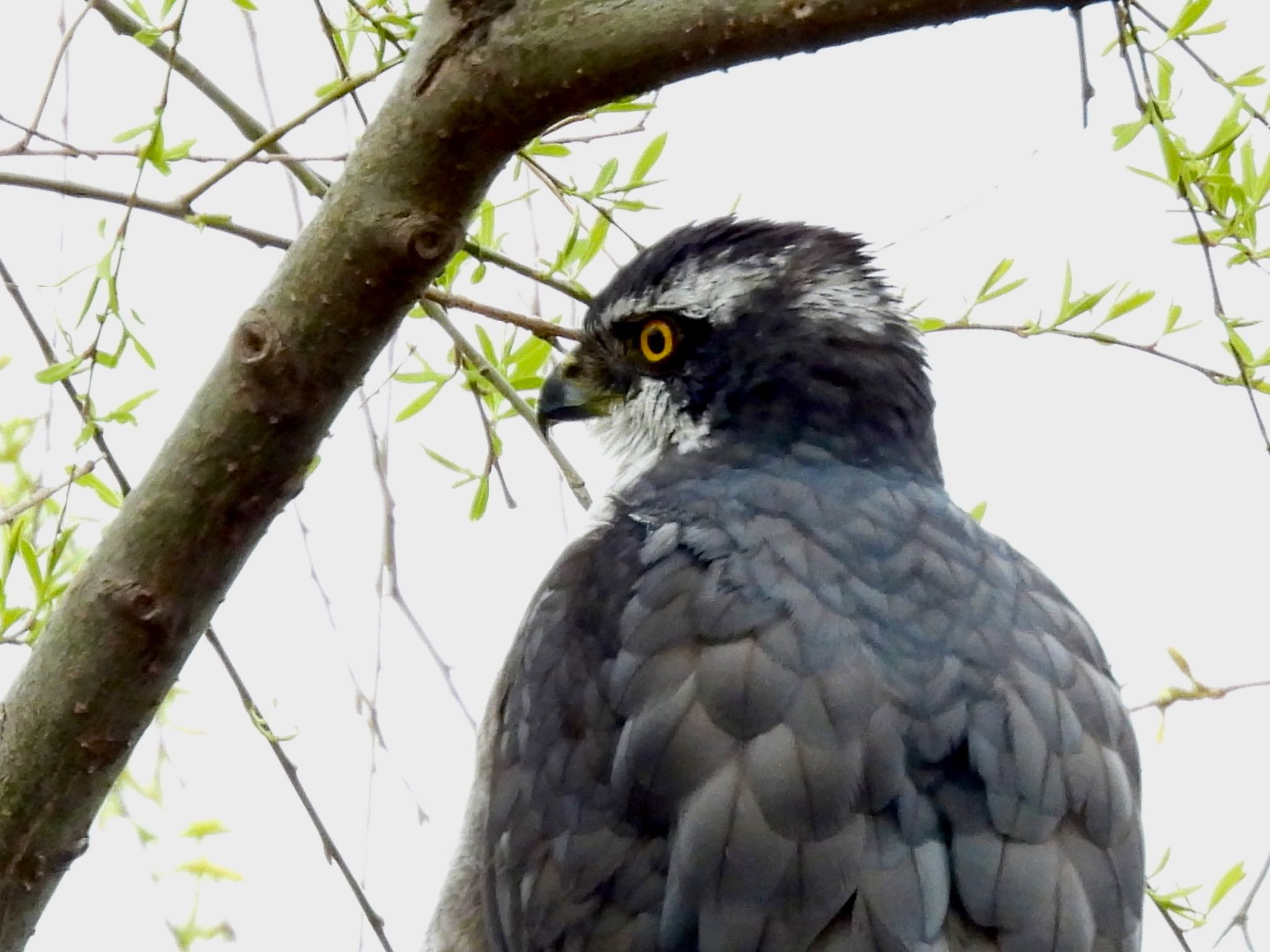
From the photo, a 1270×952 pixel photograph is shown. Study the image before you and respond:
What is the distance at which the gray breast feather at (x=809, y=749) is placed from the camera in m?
2.46

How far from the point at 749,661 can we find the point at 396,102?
1164 millimetres

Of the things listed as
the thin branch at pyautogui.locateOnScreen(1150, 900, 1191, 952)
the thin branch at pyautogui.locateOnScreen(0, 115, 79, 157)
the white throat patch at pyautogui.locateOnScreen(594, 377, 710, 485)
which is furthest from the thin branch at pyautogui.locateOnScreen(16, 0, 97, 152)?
the thin branch at pyautogui.locateOnScreen(1150, 900, 1191, 952)

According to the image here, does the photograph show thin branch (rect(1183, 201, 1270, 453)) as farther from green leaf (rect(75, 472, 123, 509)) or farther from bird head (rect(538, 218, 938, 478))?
green leaf (rect(75, 472, 123, 509))

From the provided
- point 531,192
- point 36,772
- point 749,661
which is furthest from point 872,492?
point 36,772

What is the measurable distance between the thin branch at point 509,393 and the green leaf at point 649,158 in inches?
22.4

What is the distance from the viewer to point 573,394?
147 inches

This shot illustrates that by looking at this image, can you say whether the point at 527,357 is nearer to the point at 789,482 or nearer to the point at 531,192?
the point at 531,192

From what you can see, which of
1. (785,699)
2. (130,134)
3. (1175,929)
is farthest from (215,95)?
(1175,929)

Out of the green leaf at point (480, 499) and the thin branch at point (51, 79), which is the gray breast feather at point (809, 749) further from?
the thin branch at point (51, 79)

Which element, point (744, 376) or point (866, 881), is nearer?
point (866, 881)

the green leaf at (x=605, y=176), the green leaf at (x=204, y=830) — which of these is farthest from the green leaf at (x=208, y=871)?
the green leaf at (x=605, y=176)

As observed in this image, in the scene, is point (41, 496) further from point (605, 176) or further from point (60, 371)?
point (605, 176)

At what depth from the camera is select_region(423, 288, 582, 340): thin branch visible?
9.84ft

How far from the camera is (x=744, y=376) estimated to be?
3.58 metres
